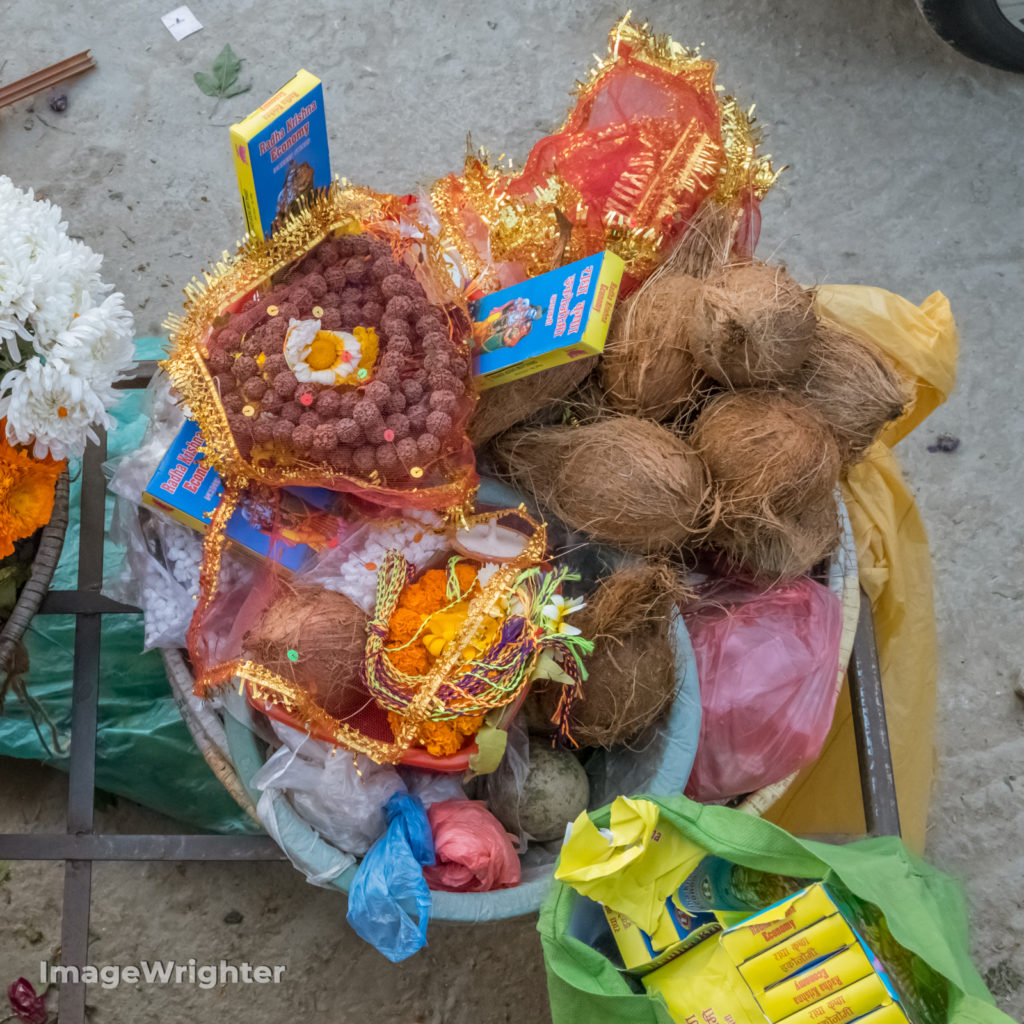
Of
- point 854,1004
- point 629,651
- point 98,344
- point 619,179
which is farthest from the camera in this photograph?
point 619,179

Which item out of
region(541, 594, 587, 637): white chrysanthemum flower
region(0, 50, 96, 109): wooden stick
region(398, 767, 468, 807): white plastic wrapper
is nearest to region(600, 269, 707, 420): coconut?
region(541, 594, 587, 637): white chrysanthemum flower

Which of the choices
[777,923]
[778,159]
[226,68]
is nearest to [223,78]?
[226,68]

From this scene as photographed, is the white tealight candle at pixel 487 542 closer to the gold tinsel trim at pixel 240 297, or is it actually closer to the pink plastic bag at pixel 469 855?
the gold tinsel trim at pixel 240 297

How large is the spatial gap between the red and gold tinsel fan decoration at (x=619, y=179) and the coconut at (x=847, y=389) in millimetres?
203

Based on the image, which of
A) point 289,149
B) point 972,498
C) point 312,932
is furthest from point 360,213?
point 972,498

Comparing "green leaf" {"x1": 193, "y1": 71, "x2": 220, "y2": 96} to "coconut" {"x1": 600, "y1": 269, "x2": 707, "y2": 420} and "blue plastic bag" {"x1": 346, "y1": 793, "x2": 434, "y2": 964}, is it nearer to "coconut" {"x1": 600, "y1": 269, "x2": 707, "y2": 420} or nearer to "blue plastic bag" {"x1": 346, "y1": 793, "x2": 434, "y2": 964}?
"coconut" {"x1": 600, "y1": 269, "x2": 707, "y2": 420}

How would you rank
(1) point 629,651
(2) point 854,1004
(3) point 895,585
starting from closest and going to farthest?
(2) point 854,1004
(1) point 629,651
(3) point 895,585

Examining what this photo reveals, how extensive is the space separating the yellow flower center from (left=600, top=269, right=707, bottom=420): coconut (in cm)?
32

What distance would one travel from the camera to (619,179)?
3.67 ft

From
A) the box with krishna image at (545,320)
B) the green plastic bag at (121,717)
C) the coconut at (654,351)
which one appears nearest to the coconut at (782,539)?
the coconut at (654,351)

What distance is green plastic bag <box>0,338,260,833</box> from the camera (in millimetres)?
1437

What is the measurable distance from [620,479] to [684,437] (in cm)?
14

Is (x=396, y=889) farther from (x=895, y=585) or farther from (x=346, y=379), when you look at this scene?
(x=895, y=585)

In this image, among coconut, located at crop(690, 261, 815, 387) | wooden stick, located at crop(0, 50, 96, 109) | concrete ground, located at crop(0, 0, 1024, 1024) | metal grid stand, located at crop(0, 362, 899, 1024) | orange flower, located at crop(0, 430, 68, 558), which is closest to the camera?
orange flower, located at crop(0, 430, 68, 558)
